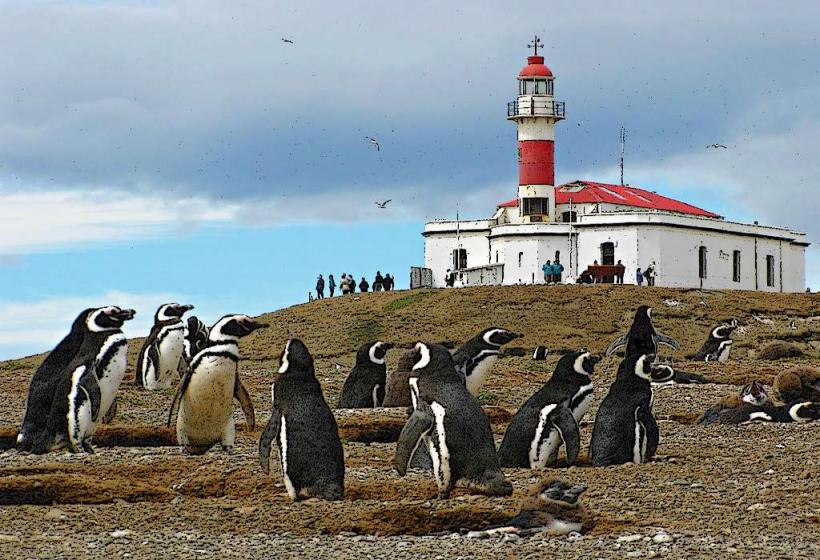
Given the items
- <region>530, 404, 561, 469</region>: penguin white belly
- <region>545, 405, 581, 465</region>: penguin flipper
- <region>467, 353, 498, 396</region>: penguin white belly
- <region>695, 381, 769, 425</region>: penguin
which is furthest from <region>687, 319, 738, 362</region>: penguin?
<region>530, 404, 561, 469</region>: penguin white belly

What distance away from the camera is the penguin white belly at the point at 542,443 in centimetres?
1313

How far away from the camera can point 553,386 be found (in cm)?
1391

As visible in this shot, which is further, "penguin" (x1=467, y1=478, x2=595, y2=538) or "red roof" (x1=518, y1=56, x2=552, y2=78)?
"red roof" (x1=518, y1=56, x2=552, y2=78)

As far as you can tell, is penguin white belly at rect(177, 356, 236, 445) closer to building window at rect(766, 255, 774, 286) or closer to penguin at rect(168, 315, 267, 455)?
penguin at rect(168, 315, 267, 455)

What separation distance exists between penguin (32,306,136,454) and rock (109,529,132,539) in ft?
15.3

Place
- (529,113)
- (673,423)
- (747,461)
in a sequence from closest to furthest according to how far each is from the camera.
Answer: (747,461) < (673,423) < (529,113)

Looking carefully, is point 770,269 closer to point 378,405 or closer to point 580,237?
point 580,237

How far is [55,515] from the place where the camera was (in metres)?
10.2

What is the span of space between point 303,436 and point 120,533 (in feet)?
6.11

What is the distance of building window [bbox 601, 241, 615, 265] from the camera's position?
65.2m

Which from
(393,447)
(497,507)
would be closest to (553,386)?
(393,447)

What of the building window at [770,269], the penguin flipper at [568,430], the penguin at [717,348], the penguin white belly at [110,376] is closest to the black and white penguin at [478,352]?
the penguin white belly at [110,376]

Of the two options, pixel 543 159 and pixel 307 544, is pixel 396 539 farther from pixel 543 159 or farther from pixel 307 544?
pixel 543 159

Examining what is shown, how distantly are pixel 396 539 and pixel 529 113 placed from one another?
59359mm
